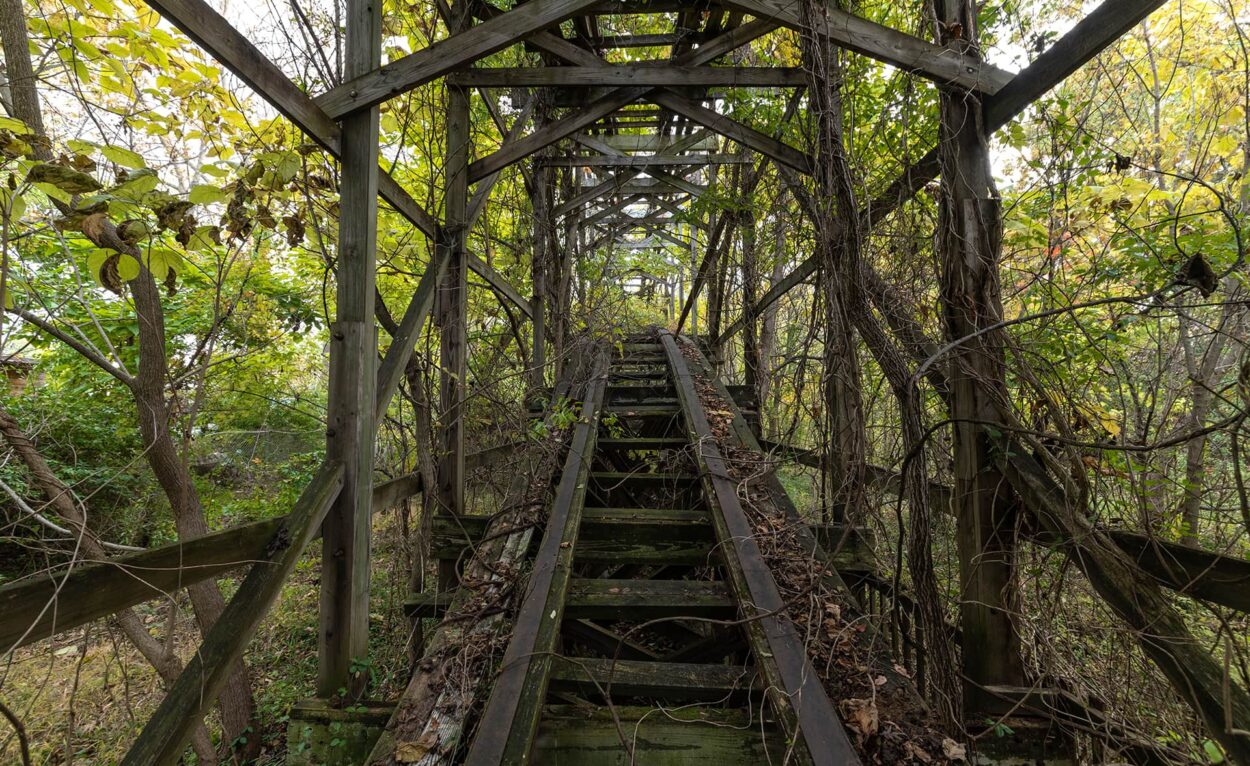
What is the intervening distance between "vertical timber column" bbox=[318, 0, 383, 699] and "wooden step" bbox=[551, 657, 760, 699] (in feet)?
3.48

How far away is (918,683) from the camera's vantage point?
254 cm

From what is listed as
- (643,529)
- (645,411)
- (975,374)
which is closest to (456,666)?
(643,529)

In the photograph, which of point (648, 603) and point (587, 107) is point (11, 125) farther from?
point (648, 603)

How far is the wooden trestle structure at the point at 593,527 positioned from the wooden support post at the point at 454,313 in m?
0.02

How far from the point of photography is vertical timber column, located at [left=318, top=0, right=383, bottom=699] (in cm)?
255

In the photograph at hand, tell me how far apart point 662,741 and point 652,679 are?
271 mm

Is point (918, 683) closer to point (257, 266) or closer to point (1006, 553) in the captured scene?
point (1006, 553)

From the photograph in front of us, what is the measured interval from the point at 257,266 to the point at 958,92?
21.7ft

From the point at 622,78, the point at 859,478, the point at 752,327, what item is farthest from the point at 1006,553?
the point at 752,327

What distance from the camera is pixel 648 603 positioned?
264cm

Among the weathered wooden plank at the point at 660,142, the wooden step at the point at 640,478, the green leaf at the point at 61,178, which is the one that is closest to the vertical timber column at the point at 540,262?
the weathered wooden plank at the point at 660,142

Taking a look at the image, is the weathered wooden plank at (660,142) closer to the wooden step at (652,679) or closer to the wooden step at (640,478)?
the wooden step at (640,478)

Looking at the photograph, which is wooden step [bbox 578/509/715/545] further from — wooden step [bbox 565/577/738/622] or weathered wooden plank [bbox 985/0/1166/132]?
weathered wooden plank [bbox 985/0/1166/132]

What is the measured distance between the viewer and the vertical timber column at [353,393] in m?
2.55
